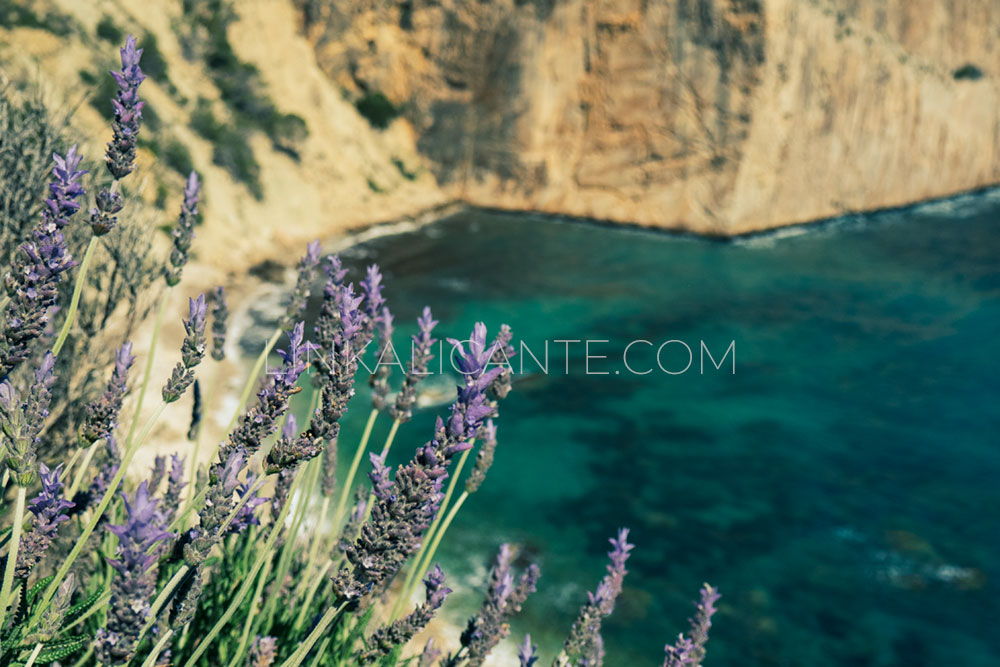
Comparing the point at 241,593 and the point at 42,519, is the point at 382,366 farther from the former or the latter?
the point at 42,519

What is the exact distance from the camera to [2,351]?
1.83 m

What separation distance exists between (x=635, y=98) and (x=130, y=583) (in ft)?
82.5

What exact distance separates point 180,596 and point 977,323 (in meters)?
19.5

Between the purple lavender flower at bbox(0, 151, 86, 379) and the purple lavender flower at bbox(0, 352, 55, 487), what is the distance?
0.29ft

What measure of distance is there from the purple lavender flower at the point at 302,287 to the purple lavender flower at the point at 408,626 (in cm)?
118

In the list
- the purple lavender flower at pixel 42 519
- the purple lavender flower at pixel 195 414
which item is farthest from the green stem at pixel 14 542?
the purple lavender flower at pixel 195 414

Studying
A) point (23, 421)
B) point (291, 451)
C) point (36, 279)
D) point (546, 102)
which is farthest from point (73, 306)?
point (546, 102)

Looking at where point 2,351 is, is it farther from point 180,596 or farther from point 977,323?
point 977,323

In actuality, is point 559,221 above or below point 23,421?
below

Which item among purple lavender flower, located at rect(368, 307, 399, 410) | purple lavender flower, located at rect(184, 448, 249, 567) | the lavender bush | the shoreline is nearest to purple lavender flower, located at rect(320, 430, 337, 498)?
the lavender bush

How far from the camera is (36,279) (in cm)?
189

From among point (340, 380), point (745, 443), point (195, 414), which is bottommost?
point (745, 443)

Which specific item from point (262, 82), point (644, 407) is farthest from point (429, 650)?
point (262, 82)

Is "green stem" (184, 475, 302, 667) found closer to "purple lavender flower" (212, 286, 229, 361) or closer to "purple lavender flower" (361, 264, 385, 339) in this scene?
"purple lavender flower" (361, 264, 385, 339)
